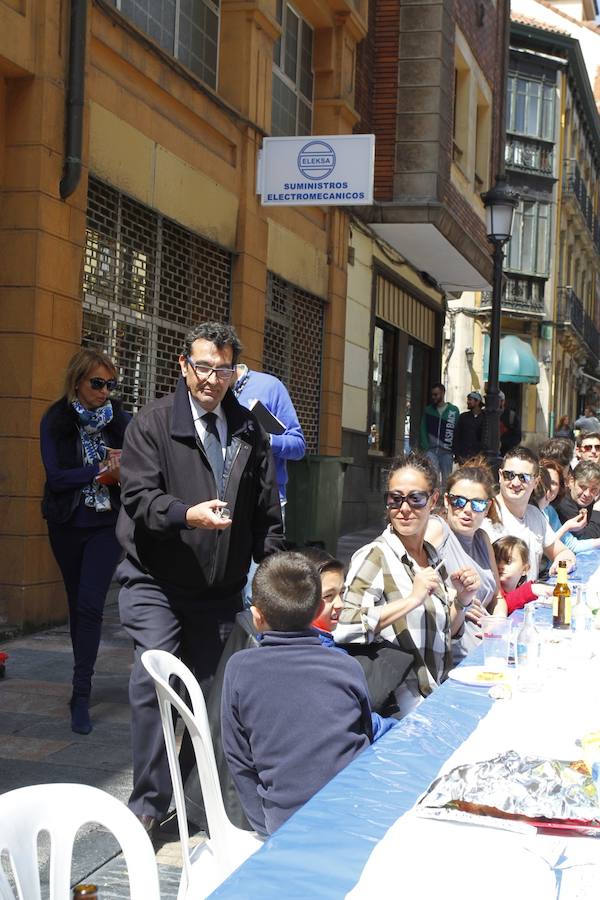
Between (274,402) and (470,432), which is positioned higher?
(470,432)

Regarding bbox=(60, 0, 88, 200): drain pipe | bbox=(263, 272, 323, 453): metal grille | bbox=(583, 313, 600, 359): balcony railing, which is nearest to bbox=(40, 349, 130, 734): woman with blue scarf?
bbox=(60, 0, 88, 200): drain pipe

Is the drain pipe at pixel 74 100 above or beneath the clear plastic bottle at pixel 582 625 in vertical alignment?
above

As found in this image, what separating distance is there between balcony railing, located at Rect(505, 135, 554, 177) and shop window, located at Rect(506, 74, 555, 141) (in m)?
0.31

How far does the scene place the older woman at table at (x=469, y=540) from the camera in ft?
17.6

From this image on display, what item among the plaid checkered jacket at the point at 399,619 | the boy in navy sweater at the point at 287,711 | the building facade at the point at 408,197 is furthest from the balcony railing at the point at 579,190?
the boy in navy sweater at the point at 287,711

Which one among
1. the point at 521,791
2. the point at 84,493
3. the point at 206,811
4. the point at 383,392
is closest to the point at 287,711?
the point at 206,811

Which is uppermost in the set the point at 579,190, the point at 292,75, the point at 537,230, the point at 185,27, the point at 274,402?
the point at 579,190

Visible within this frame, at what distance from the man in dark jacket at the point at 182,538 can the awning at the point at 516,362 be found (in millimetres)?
32919

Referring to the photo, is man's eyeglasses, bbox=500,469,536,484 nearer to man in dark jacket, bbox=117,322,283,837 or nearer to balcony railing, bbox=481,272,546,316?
man in dark jacket, bbox=117,322,283,837

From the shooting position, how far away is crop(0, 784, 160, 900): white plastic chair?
215 centimetres

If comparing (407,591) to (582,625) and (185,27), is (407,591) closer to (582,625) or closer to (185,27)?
(582,625)

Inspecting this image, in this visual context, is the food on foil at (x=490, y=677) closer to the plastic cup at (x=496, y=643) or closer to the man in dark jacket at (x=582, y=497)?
the plastic cup at (x=496, y=643)

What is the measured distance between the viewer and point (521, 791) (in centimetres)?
232

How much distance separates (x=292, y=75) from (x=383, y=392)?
6.43 meters
